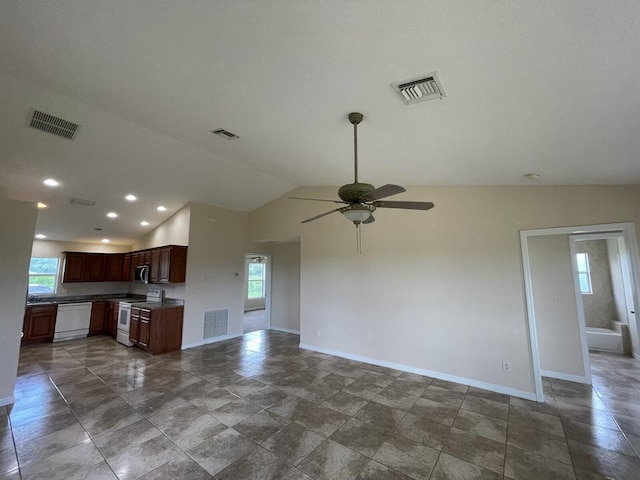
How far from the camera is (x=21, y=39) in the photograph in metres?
2.00

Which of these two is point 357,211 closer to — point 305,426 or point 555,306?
point 305,426

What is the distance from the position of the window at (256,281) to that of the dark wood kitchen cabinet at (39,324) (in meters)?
5.77

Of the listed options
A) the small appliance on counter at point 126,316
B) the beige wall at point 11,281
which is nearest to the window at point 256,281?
the small appliance on counter at point 126,316

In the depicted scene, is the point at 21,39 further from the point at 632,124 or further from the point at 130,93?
the point at 632,124

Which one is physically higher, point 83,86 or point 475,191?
point 83,86

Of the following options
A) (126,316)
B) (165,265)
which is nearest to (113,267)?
(126,316)

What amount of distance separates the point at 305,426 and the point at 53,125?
4.54 meters

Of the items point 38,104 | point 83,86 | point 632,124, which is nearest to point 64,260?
point 38,104

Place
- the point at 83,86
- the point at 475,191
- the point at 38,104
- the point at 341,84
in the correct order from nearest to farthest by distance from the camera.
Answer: the point at 341,84 → the point at 83,86 → the point at 38,104 → the point at 475,191

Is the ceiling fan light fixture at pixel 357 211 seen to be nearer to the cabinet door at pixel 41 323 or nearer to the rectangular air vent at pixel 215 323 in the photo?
the rectangular air vent at pixel 215 323

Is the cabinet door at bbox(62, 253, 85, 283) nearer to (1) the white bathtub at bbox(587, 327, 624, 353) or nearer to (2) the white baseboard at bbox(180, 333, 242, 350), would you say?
(2) the white baseboard at bbox(180, 333, 242, 350)

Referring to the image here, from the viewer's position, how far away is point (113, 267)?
25.2 feet

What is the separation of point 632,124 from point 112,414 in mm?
5557

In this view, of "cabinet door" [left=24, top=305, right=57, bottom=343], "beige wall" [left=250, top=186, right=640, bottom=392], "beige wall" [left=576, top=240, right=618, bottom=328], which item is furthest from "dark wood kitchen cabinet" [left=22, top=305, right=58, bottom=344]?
"beige wall" [left=576, top=240, right=618, bottom=328]
